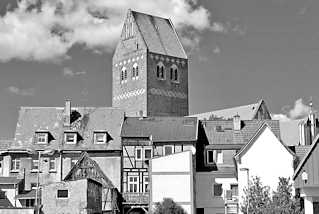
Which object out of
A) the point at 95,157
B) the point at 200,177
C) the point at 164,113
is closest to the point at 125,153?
the point at 95,157

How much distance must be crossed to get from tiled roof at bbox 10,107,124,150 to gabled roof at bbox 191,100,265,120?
23695mm

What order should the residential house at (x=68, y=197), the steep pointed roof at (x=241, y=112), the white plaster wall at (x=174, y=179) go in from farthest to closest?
the steep pointed roof at (x=241, y=112) → the white plaster wall at (x=174, y=179) → the residential house at (x=68, y=197)

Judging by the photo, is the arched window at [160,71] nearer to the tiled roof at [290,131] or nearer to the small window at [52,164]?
the tiled roof at [290,131]

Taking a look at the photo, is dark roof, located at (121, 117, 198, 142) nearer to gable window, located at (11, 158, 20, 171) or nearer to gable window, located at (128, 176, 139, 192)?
gable window, located at (128, 176, 139, 192)

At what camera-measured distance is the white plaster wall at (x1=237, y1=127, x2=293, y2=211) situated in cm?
5119

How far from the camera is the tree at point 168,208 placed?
169ft

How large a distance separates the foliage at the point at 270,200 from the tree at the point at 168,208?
20.2ft

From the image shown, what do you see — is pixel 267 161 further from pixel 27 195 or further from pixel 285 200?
pixel 27 195

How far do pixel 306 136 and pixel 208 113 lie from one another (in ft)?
109

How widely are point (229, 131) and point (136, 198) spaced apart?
11.2m

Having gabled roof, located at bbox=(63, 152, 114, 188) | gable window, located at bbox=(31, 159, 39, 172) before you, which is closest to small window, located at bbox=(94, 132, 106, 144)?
gabled roof, located at bbox=(63, 152, 114, 188)

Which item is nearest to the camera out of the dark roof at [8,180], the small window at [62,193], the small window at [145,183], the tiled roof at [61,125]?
the small window at [62,193]

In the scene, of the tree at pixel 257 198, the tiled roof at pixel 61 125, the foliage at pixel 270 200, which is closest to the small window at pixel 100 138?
the tiled roof at pixel 61 125

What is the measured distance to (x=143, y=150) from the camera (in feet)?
193
